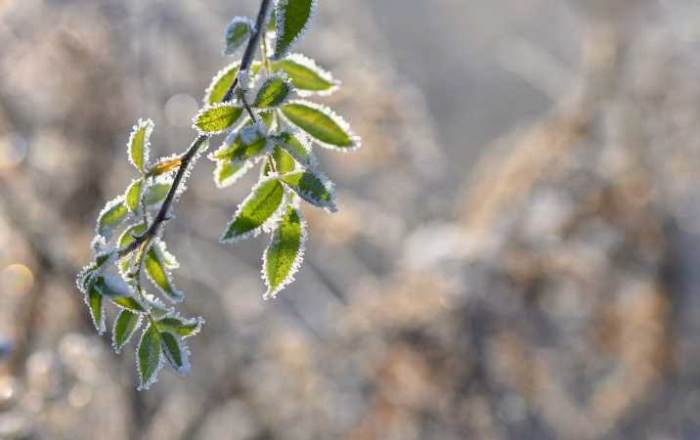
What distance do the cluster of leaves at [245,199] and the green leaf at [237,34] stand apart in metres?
0.11

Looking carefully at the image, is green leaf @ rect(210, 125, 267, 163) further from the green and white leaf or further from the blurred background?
the blurred background

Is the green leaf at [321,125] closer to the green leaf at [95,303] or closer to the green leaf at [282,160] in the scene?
the green leaf at [282,160]

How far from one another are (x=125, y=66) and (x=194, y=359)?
50.9 inches

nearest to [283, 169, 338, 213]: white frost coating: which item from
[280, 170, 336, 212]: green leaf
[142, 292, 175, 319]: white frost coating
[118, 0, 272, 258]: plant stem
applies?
[280, 170, 336, 212]: green leaf

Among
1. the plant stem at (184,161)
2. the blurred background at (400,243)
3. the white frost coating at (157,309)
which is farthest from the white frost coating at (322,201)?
the blurred background at (400,243)

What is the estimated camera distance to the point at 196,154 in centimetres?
96

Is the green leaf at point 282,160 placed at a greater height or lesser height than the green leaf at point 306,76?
lesser

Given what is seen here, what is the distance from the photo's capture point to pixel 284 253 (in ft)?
3.30

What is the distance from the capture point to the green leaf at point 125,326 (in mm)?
1072

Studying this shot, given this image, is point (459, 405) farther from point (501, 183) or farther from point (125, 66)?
point (125, 66)

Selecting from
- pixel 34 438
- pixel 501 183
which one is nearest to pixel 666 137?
pixel 501 183

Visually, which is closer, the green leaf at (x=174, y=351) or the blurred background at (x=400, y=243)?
the green leaf at (x=174, y=351)

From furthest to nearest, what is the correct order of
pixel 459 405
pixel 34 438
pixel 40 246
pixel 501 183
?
pixel 501 183 → pixel 459 405 → pixel 40 246 → pixel 34 438

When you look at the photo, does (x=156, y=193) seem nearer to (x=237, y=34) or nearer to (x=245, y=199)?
(x=245, y=199)
